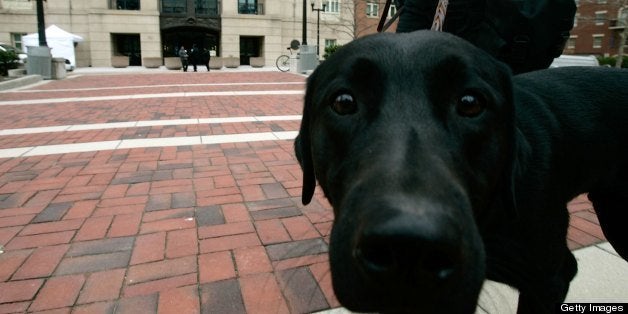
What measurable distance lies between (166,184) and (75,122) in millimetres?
4647

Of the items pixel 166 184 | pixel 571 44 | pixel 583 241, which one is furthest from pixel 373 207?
pixel 571 44

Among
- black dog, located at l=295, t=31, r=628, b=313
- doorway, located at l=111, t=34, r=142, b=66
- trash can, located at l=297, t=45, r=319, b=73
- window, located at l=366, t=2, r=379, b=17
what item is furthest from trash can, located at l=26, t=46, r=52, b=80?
window, located at l=366, t=2, r=379, b=17

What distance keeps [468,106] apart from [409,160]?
446mm

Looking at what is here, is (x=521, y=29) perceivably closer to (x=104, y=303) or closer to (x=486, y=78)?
(x=486, y=78)

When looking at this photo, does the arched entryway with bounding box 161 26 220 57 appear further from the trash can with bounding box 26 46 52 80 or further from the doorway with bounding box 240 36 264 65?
the trash can with bounding box 26 46 52 80

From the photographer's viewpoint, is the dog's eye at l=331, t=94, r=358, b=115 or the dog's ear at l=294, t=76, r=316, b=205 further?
the dog's ear at l=294, t=76, r=316, b=205

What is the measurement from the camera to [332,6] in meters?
43.4

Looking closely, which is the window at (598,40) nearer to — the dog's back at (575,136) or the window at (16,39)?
the dog's back at (575,136)

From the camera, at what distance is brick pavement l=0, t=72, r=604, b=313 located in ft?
7.93

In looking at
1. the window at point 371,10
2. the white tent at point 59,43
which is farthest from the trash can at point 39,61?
the window at point 371,10

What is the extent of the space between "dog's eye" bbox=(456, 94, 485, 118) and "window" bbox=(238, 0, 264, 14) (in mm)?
41983

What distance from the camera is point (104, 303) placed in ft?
7.70

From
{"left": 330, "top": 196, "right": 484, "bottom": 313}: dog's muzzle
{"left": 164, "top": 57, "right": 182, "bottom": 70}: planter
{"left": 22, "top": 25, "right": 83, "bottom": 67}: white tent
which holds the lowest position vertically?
{"left": 330, "top": 196, "right": 484, "bottom": 313}: dog's muzzle

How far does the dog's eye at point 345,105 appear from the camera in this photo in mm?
1653
